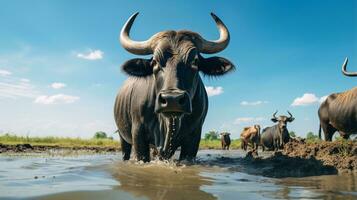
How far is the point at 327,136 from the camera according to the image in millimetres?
14562

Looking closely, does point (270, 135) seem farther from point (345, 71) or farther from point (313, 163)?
point (313, 163)

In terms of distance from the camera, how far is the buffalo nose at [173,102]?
472cm

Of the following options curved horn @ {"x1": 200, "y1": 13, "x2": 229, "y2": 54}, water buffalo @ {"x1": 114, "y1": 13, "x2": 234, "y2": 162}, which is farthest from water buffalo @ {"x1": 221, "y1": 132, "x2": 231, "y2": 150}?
water buffalo @ {"x1": 114, "y1": 13, "x2": 234, "y2": 162}

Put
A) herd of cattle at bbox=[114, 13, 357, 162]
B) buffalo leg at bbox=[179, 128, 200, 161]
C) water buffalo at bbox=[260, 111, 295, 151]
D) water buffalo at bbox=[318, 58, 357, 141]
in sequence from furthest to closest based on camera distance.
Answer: water buffalo at bbox=[260, 111, 295, 151], water buffalo at bbox=[318, 58, 357, 141], buffalo leg at bbox=[179, 128, 200, 161], herd of cattle at bbox=[114, 13, 357, 162]

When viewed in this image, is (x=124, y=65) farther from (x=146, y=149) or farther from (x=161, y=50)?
(x=146, y=149)

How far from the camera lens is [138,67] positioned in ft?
20.9

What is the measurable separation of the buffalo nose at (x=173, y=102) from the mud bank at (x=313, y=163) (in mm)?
1476

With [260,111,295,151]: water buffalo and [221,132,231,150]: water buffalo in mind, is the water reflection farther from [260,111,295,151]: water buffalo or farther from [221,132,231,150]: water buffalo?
[221,132,231,150]: water buffalo

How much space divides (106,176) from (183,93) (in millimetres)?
1325

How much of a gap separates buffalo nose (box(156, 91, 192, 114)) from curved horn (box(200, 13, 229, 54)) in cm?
179

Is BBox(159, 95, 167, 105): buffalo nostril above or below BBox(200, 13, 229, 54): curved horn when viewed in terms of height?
below

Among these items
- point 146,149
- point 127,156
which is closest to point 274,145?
point 127,156

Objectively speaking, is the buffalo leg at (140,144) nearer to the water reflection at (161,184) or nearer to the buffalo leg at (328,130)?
the water reflection at (161,184)

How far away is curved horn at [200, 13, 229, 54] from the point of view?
651cm
